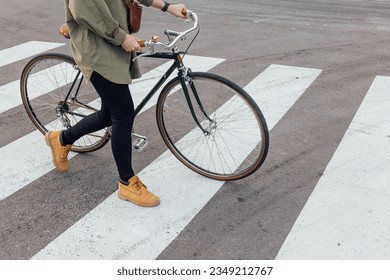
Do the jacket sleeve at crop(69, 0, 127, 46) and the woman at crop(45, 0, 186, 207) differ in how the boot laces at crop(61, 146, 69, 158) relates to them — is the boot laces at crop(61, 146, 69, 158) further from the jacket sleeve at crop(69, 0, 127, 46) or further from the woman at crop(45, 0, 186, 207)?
the jacket sleeve at crop(69, 0, 127, 46)

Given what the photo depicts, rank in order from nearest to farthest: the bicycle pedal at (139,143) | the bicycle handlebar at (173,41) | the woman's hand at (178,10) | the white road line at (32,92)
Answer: the bicycle handlebar at (173,41), the woman's hand at (178,10), the bicycle pedal at (139,143), the white road line at (32,92)

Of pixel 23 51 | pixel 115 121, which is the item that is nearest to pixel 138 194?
pixel 115 121

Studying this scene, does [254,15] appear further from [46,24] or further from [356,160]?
[356,160]

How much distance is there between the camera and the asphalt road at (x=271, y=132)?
12.8 feet

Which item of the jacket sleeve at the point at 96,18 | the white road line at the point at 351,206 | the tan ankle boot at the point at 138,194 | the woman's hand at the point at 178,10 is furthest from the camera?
the tan ankle boot at the point at 138,194

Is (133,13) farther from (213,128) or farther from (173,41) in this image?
(213,128)

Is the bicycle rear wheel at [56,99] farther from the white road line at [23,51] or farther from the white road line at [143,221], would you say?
the white road line at [23,51]

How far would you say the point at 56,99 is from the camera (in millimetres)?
5305

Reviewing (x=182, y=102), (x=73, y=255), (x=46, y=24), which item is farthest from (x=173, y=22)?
(x=73, y=255)

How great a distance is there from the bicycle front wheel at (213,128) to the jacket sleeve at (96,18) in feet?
2.80

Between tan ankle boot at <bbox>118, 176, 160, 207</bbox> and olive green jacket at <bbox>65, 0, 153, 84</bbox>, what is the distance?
0.86 meters

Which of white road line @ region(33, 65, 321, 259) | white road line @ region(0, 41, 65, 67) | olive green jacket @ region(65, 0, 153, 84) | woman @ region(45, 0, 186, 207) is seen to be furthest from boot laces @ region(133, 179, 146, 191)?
white road line @ region(0, 41, 65, 67)

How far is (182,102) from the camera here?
→ 15.9 ft

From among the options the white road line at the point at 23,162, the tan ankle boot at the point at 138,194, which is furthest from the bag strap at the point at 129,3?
the white road line at the point at 23,162
